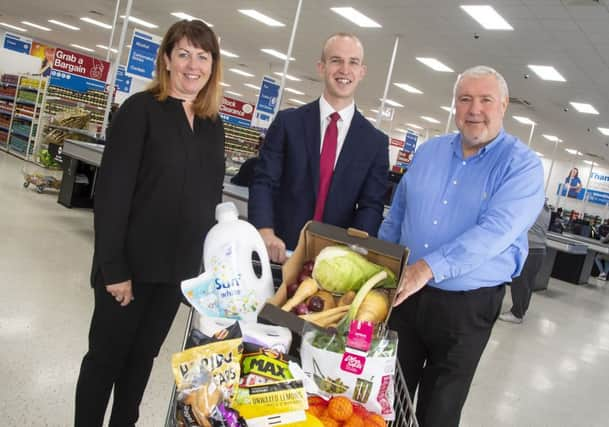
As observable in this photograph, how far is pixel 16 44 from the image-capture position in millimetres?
19453

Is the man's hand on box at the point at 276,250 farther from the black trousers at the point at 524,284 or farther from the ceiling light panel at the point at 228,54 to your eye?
the ceiling light panel at the point at 228,54

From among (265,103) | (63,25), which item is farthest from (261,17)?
(63,25)

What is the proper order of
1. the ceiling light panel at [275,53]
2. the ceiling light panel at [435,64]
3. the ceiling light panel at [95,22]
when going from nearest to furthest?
the ceiling light panel at [435,64], the ceiling light panel at [275,53], the ceiling light panel at [95,22]

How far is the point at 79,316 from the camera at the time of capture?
3562 mm

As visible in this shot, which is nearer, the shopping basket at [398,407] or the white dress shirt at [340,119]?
the shopping basket at [398,407]

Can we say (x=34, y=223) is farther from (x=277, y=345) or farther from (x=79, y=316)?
(x=277, y=345)

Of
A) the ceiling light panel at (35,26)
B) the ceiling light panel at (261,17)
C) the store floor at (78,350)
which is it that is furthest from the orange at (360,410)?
the ceiling light panel at (35,26)

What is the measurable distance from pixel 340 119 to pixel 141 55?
21.7 feet

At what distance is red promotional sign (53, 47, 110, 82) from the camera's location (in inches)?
423

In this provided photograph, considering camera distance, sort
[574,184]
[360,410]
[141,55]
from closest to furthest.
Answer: [360,410], [141,55], [574,184]

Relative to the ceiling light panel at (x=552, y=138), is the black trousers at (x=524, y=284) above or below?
below

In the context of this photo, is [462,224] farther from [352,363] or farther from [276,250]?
[352,363]

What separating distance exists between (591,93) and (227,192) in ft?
33.8

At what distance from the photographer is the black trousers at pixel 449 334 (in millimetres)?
1729
